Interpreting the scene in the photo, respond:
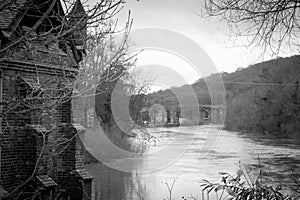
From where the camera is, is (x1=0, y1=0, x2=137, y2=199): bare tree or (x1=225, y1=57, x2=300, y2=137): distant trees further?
(x1=225, y1=57, x2=300, y2=137): distant trees

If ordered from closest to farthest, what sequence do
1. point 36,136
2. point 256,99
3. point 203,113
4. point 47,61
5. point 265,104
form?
point 36,136 < point 47,61 < point 203,113 < point 265,104 < point 256,99

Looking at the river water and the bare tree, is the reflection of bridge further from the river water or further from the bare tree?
the bare tree

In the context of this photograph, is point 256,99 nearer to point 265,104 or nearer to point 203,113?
point 265,104

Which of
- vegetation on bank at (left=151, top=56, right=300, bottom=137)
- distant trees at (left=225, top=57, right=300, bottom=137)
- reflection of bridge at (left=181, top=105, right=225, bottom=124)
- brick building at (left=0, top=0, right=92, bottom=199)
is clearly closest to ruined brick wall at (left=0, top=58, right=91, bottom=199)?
brick building at (left=0, top=0, right=92, bottom=199)

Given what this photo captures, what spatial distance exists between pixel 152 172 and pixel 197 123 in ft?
105

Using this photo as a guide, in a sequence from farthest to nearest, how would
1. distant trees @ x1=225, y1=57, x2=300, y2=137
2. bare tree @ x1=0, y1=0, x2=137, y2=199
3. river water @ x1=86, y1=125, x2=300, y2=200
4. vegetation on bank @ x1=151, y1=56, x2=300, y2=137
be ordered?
distant trees @ x1=225, y1=57, x2=300, y2=137 → vegetation on bank @ x1=151, y1=56, x2=300, y2=137 → river water @ x1=86, y1=125, x2=300, y2=200 → bare tree @ x1=0, y1=0, x2=137, y2=199

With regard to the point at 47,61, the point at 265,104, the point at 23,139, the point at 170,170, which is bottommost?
the point at 170,170

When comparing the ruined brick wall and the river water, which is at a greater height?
the ruined brick wall

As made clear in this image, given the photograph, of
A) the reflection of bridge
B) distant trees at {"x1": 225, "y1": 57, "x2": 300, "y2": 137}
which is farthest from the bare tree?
distant trees at {"x1": 225, "y1": 57, "x2": 300, "y2": 137}

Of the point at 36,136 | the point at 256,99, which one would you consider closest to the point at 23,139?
the point at 36,136

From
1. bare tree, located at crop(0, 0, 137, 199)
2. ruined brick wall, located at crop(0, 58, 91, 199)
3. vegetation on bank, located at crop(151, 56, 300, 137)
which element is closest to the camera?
bare tree, located at crop(0, 0, 137, 199)

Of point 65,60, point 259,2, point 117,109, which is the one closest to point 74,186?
point 65,60

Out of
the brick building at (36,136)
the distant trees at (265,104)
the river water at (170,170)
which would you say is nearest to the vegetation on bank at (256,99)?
the distant trees at (265,104)

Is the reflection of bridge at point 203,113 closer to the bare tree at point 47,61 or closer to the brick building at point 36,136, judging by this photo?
the brick building at point 36,136
